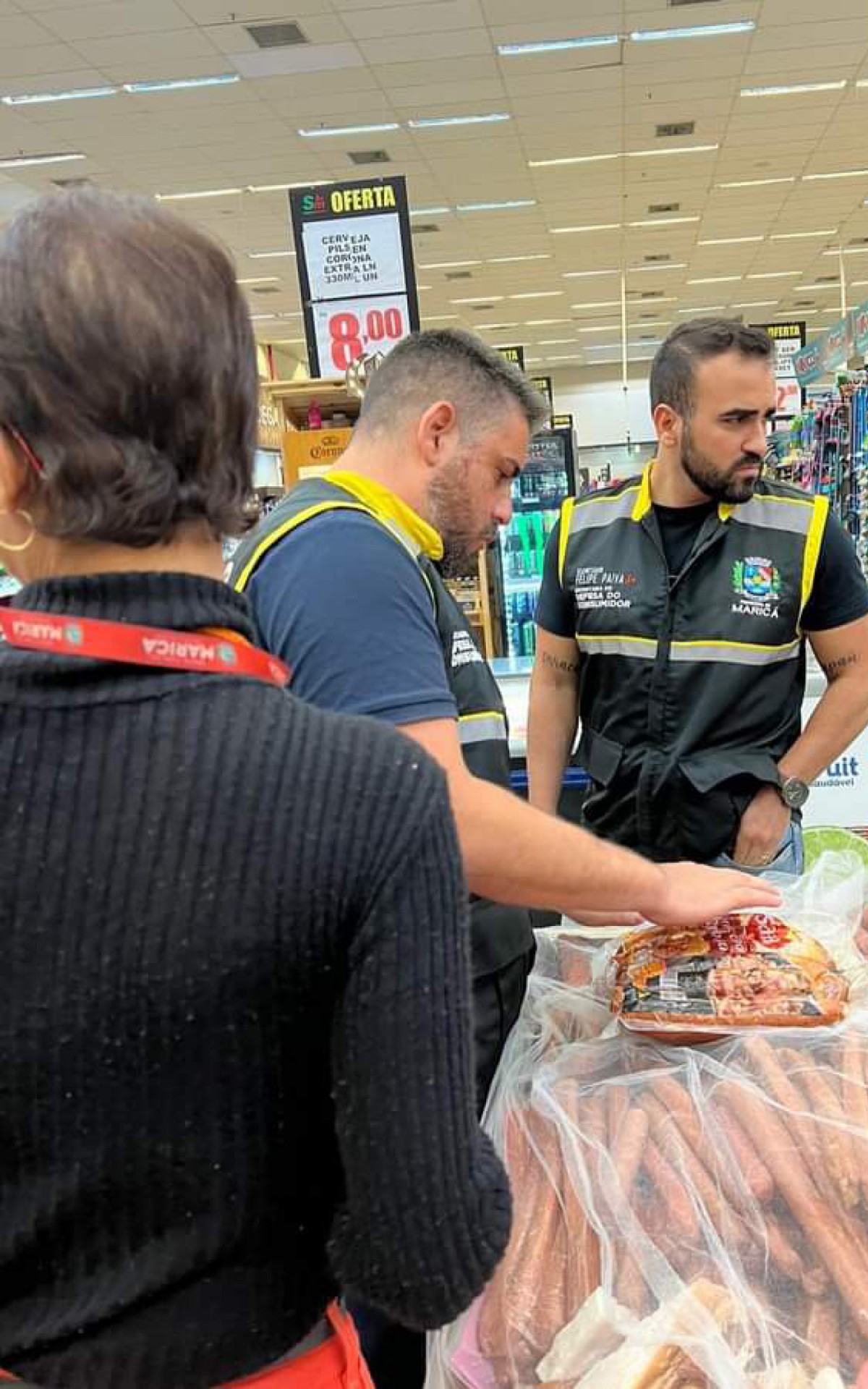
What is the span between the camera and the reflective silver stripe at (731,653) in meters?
2.23

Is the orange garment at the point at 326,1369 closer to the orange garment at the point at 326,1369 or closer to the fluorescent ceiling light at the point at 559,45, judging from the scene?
the orange garment at the point at 326,1369

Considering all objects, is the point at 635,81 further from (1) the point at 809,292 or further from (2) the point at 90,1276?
(1) the point at 809,292

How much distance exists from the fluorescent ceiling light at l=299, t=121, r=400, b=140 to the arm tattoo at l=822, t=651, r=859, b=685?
30.2ft

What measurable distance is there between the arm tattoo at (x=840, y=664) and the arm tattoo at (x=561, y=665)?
0.53m

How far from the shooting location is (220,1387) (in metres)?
0.76

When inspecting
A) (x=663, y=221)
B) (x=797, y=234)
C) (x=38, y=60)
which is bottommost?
(x=797, y=234)

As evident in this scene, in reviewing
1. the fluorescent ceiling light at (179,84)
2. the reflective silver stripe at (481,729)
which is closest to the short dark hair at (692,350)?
the reflective silver stripe at (481,729)

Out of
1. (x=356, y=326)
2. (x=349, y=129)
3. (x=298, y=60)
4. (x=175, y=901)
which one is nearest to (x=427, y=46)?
(x=298, y=60)

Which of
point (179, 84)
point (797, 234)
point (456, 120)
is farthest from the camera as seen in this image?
point (797, 234)

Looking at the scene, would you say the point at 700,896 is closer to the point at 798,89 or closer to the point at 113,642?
the point at 113,642

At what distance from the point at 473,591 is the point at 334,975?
664 cm

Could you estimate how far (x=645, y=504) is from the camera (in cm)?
238

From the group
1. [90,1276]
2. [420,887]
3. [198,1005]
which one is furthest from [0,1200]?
[420,887]

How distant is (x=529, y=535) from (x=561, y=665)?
5.01 m
